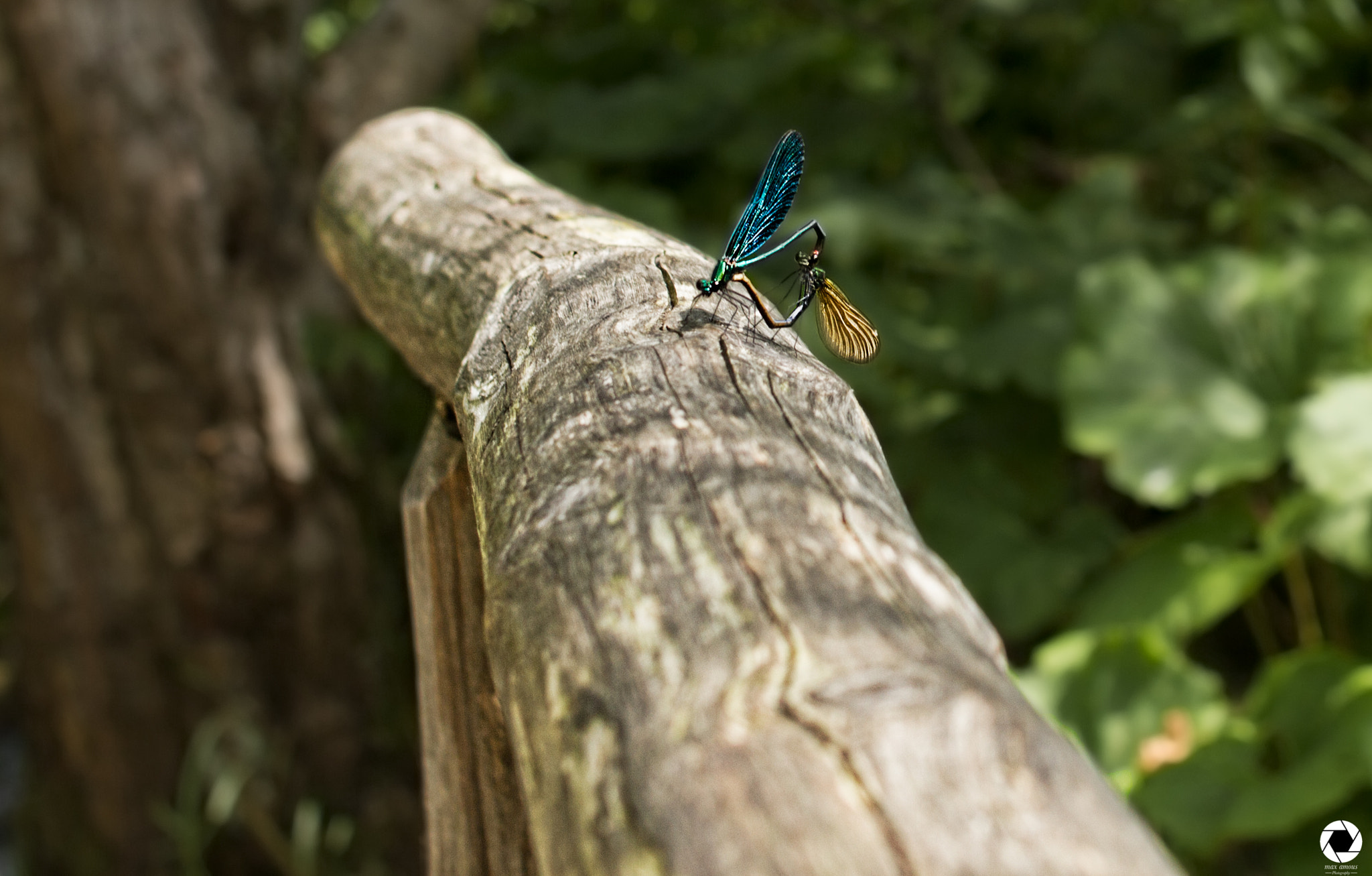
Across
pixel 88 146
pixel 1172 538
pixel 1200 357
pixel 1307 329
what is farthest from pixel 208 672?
pixel 1307 329

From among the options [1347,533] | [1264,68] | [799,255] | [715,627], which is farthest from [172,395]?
[1264,68]

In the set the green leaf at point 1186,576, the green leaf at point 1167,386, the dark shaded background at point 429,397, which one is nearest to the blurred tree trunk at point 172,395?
the dark shaded background at point 429,397

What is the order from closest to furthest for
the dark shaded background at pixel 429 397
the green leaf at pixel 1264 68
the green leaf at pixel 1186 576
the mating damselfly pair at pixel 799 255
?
the mating damselfly pair at pixel 799 255
the green leaf at pixel 1186 576
the dark shaded background at pixel 429 397
the green leaf at pixel 1264 68

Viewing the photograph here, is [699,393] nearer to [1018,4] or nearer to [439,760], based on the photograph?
[439,760]

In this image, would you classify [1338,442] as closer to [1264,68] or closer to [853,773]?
[1264,68]

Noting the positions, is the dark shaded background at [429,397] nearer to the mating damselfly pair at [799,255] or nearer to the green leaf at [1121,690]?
the green leaf at [1121,690]

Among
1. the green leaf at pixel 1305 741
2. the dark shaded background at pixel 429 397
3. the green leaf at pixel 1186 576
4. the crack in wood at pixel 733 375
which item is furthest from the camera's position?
the dark shaded background at pixel 429 397
